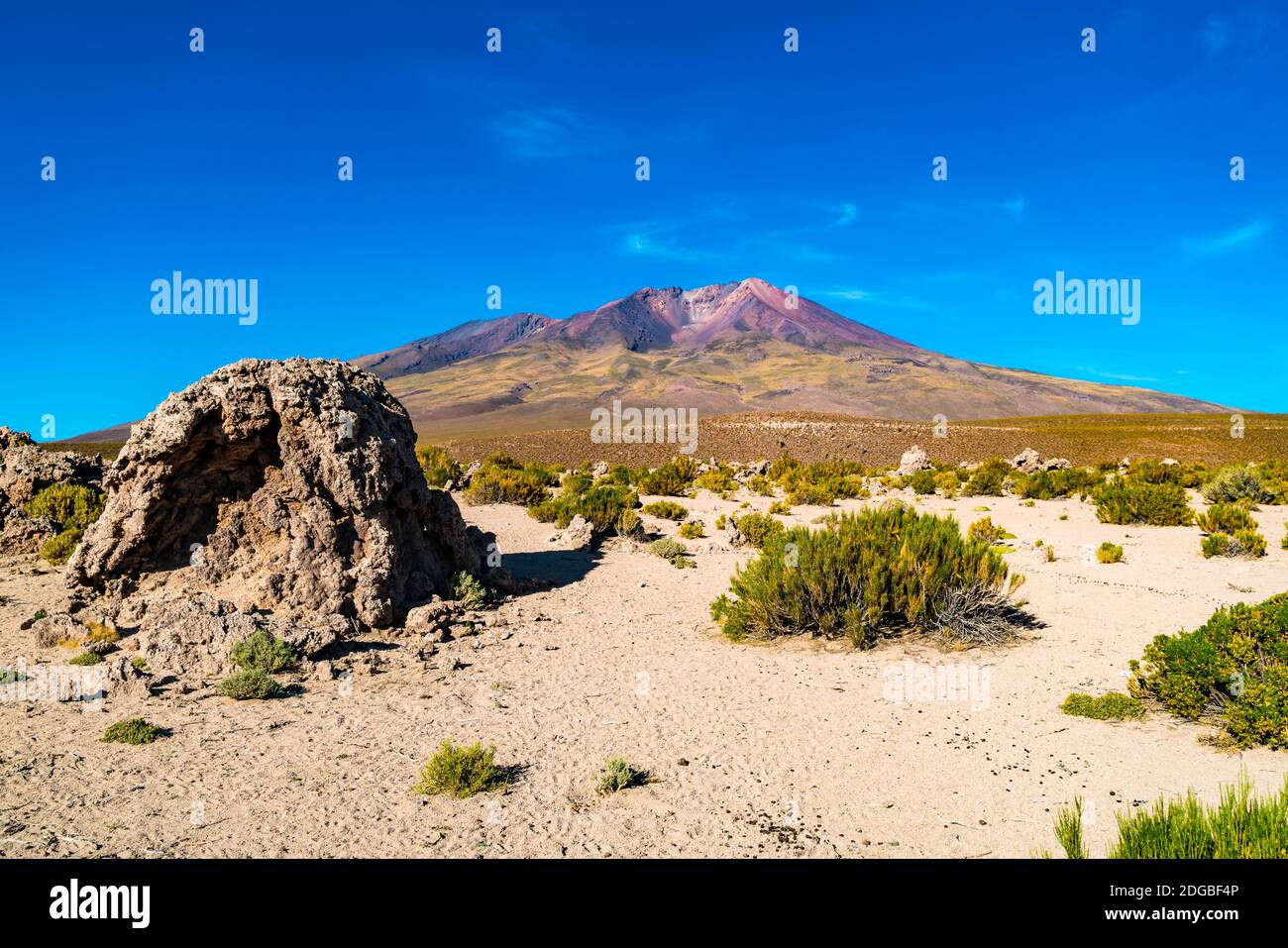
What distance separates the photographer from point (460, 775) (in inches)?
196

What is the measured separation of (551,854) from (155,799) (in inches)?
110

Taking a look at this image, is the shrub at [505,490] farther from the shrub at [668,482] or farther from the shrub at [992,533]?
the shrub at [992,533]

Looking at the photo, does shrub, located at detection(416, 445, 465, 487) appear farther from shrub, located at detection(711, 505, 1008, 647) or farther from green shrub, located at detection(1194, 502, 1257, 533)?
green shrub, located at detection(1194, 502, 1257, 533)

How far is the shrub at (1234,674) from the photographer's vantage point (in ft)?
17.2

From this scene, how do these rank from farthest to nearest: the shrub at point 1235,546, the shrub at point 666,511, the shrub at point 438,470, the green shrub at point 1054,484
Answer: the shrub at point 438,470 → the green shrub at point 1054,484 → the shrub at point 666,511 → the shrub at point 1235,546

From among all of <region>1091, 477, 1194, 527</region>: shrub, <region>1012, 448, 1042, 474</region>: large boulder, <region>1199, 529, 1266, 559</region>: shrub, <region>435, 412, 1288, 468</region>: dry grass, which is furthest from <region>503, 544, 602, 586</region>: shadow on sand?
<region>435, 412, 1288, 468</region>: dry grass

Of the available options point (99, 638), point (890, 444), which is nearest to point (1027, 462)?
point (890, 444)

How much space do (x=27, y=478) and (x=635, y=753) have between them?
1354 centimetres

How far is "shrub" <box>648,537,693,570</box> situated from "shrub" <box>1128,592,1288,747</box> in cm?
797

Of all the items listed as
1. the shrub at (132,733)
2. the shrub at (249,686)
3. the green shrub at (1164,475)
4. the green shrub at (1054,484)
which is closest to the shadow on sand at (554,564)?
the shrub at (249,686)

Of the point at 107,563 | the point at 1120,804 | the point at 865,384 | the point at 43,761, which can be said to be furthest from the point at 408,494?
the point at 865,384

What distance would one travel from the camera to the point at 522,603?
10.4 metres

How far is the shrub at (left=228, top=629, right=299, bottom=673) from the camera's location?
716 cm

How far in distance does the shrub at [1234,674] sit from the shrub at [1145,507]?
37.9ft
